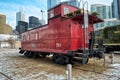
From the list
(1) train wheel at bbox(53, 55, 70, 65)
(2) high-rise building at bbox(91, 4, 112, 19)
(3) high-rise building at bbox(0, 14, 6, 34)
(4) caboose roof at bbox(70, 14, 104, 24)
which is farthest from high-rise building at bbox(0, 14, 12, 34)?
(4) caboose roof at bbox(70, 14, 104, 24)

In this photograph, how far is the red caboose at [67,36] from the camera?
8.98 m

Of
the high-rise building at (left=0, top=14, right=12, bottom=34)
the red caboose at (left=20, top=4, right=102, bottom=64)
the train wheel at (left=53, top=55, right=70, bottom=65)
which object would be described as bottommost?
the train wheel at (left=53, top=55, right=70, bottom=65)

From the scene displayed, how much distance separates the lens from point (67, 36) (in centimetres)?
919

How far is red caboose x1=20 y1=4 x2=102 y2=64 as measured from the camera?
8977 mm

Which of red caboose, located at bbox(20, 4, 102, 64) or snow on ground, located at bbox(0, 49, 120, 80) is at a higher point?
red caboose, located at bbox(20, 4, 102, 64)

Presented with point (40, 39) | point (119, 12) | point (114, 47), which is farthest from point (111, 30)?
point (119, 12)

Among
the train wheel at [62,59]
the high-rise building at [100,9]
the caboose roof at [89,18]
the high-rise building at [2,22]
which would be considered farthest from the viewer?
the high-rise building at [2,22]

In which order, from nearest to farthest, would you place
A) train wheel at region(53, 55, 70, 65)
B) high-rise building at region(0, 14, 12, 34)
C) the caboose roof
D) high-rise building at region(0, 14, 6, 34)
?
the caboose roof < train wheel at region(53, 55, 70, 65) < high-rise building at region(0, 14, 6, 34) < high-rise building at region(0, 14, 12, 34)

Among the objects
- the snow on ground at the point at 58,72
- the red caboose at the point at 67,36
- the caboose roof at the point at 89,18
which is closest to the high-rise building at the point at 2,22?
the red caboose at the point at 67,36

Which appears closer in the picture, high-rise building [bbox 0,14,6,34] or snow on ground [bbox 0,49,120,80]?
snow on ground [bbox 0,49,120,80]

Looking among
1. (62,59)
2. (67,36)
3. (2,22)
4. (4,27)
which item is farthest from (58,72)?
(2,22)

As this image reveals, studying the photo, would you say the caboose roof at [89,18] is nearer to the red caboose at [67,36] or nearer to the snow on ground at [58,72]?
the red caboose at [67,36]

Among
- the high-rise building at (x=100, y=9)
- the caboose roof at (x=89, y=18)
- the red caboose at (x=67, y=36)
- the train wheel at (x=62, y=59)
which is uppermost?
the high-rise building at (x=100, y=9)

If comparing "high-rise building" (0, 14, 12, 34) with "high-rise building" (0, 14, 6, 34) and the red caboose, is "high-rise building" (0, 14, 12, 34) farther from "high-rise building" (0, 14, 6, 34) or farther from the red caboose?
the red caboose
